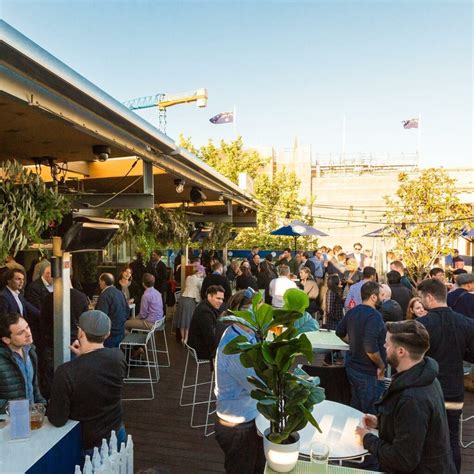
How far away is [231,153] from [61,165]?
15638 millimetres

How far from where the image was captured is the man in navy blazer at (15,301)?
4.20 m

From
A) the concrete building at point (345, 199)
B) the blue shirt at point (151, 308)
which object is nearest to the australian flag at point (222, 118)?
the concrete building at point (345, 199)

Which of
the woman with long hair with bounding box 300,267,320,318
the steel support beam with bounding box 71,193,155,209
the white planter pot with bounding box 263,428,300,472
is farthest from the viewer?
the woman with long hair with bounding box 300,267,320,318

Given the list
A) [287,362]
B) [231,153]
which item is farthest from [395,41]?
[231,153]

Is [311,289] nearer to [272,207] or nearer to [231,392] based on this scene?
[231,392]

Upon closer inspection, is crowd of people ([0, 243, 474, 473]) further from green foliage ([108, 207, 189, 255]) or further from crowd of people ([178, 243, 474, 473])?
green foliage ([108, 207, 189, 255])

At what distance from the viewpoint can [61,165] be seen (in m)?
4.16

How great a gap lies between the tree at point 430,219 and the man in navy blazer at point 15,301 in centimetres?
732

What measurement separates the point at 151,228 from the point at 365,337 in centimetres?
433

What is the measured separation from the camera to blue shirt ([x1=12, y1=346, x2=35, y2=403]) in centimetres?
265

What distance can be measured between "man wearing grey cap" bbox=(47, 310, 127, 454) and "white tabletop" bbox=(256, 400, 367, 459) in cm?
93

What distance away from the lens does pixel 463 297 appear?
4.48 m

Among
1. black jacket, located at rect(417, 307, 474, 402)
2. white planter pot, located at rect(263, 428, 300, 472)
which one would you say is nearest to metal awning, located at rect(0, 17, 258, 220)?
white planter pot, located at rect(263, 428, 300, 472)

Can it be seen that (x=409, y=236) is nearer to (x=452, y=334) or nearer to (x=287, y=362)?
(x=452, y=334)
